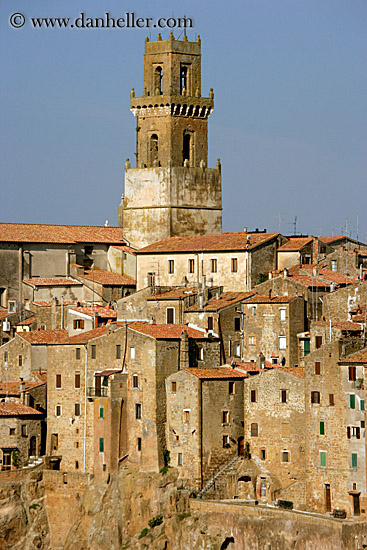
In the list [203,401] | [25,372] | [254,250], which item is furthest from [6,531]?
[254,250]

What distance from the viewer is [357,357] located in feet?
217

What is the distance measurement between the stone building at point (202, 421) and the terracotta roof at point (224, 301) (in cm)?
616

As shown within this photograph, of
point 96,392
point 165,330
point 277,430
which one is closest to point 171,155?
point 165,330

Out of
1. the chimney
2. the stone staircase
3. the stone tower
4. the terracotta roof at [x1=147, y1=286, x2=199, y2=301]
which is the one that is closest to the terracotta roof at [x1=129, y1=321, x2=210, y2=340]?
the chimney

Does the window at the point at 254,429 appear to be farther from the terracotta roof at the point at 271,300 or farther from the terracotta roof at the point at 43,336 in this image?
the terracotta roof at the point at 43,336

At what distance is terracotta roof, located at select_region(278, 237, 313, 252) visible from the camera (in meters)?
84.3

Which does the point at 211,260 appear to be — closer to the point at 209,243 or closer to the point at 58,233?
the point at 209,243

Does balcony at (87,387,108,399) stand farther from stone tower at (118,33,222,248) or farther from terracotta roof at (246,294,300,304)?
stone tower at (118,33,222,248)

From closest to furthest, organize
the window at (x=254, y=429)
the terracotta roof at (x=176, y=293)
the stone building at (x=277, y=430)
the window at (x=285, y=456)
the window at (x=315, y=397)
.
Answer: the window at (x=315, y=397) → the stone building at (x=277, y=430) → the window at (x=285, y=456) → the window at (x=254, y=429) → the terracotta roof at (x=176, y=293)

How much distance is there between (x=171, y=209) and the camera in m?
89.6

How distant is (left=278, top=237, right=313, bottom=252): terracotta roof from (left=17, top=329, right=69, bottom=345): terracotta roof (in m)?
12.0

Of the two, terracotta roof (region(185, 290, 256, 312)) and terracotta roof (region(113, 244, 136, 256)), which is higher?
terracotta roof (region(113, 244, 136, 256))

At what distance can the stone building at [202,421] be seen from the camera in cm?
6925

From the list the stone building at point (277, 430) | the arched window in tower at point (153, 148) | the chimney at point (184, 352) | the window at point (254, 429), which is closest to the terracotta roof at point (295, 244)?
the arched window in tower at point (153, 148)
